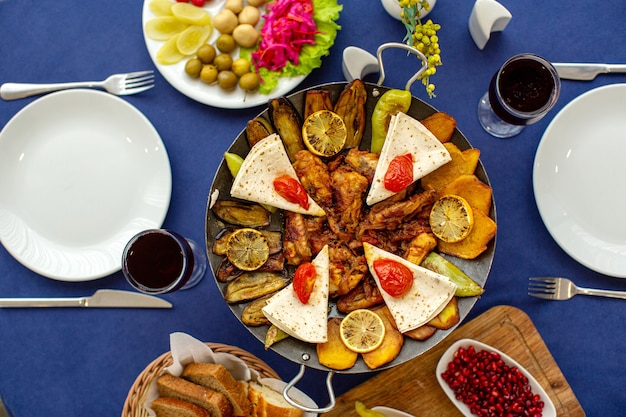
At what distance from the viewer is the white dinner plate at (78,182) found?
110 inches

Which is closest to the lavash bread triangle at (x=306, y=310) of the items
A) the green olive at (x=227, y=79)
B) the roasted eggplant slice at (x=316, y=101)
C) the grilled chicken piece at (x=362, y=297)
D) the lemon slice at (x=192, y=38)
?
the grilled chicken piece at (x=362, y=297)

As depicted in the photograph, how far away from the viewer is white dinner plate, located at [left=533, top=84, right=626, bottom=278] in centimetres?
270

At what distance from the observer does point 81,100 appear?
111 inches

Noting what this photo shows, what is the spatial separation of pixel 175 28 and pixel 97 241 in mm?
1141

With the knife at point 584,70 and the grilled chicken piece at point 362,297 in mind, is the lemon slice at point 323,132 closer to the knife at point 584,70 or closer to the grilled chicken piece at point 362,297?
the grilled chicken piece at point 362,297

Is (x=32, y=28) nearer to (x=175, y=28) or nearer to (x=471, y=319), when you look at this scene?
(x=175, y=28)

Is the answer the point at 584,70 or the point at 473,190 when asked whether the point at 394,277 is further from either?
the point at 584,70

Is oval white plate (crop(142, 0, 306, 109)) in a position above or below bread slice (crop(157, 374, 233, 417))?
above

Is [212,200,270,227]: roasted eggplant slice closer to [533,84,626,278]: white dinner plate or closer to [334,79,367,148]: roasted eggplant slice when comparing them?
[334,79,367,148]: roasted eggplant slice

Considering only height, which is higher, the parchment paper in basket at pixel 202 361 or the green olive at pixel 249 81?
the green olive at pixel 249 81

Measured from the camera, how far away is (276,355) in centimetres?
285

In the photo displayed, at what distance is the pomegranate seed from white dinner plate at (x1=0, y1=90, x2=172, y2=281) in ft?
5.29

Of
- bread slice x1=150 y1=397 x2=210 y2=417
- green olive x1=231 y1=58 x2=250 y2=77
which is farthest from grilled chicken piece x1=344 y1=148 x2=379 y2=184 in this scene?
bread slice x1=150 y1=397 x2=210 y2=417

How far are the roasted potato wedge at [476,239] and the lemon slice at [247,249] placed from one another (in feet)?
2.67
